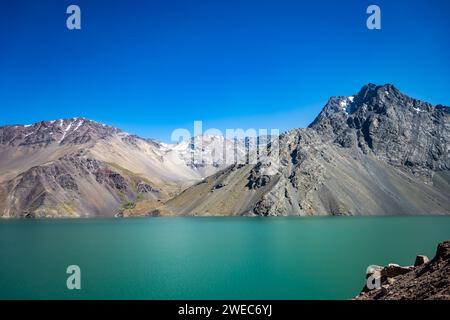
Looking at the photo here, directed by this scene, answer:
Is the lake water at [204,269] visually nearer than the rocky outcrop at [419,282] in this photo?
No

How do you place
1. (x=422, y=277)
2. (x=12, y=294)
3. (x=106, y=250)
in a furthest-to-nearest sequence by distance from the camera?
(x=106, y=250)
(x=12, y=294)
(x=422, y=277)

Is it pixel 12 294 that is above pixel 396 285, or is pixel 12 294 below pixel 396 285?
below

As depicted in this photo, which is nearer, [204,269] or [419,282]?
[419,282]

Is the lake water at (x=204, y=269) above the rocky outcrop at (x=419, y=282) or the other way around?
the other way around

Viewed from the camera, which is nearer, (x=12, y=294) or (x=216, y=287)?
(x=12, y=294)

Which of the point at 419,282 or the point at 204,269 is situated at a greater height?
the point at 419,282

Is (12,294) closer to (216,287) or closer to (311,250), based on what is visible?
(216,287)
